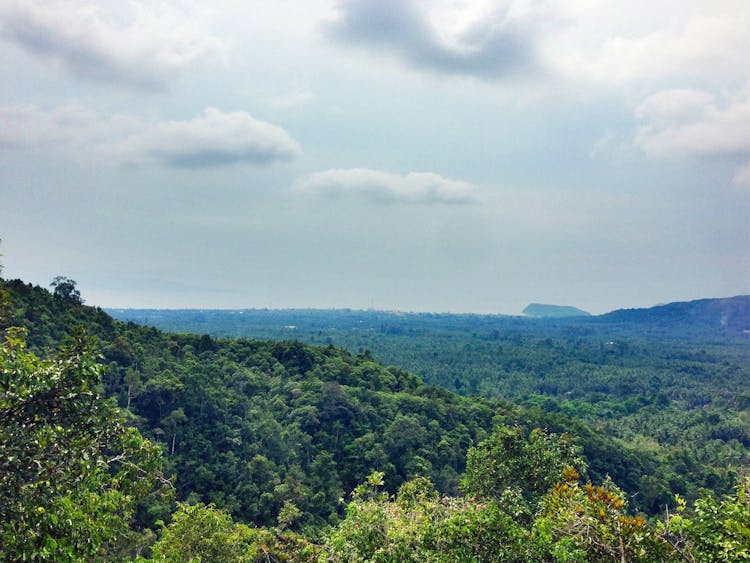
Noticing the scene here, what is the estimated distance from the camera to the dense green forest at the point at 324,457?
7.88m

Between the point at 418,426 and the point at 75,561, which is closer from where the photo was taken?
the point at 75,561

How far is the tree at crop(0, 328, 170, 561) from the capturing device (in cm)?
718

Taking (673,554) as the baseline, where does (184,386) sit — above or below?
below

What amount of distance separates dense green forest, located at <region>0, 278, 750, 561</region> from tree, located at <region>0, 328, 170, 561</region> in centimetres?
3

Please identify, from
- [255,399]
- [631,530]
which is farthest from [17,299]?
[631,530]

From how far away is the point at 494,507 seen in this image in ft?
35.6

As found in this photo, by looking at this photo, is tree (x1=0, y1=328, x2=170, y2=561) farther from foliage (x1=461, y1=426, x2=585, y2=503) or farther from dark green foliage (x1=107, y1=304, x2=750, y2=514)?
dark green foliage (x1=107, y1=304, x2=750, y2=514)

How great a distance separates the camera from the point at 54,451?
780cm

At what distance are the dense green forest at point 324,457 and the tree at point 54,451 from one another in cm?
3

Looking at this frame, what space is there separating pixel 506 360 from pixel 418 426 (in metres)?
85.2

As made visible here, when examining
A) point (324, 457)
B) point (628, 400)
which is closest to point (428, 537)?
point (324, 457)

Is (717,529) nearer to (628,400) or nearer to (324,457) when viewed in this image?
(324,457)

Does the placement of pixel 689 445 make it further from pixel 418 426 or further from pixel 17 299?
pixel 17 299

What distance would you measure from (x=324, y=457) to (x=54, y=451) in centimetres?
3754
